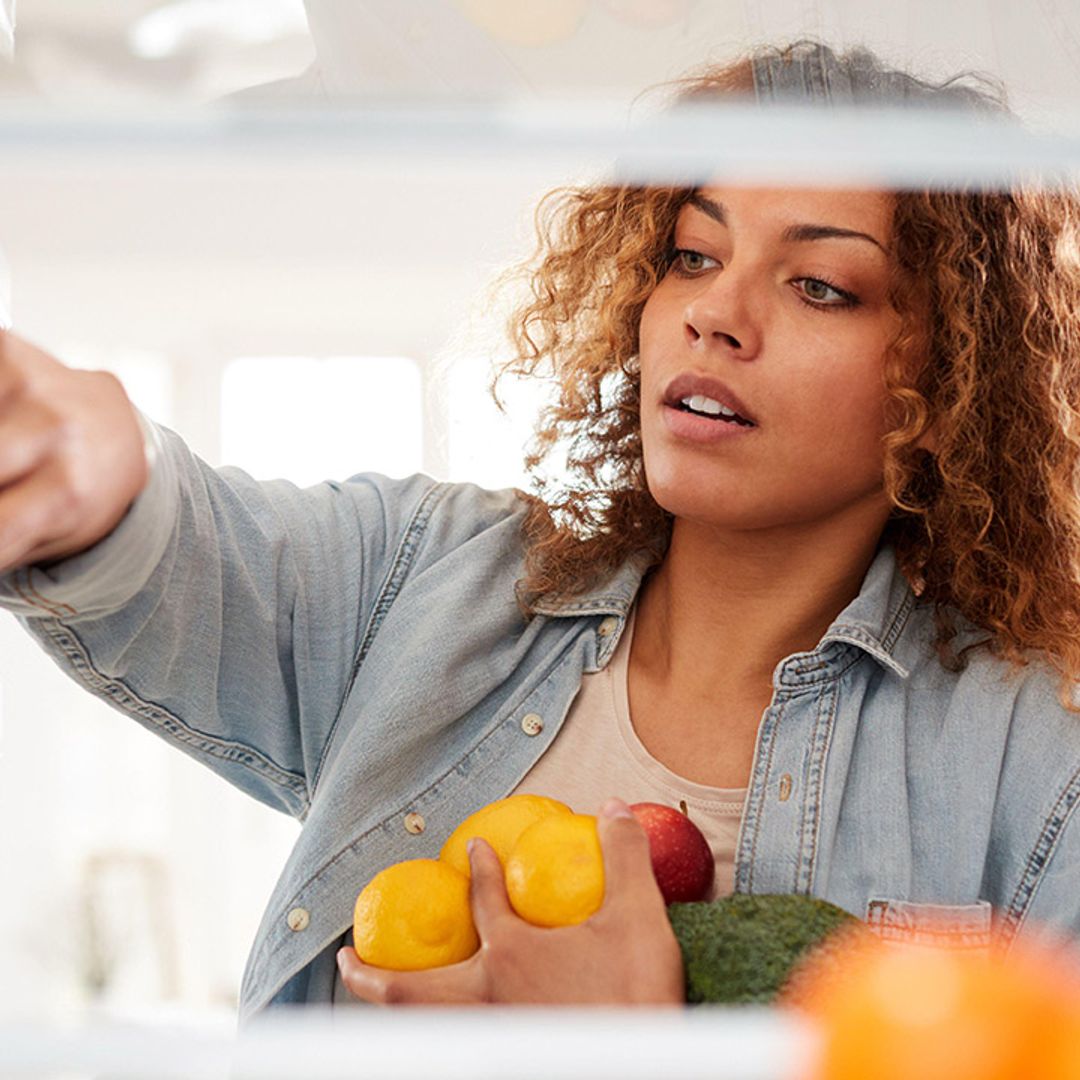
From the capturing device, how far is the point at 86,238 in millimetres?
2568

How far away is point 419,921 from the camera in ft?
2.40

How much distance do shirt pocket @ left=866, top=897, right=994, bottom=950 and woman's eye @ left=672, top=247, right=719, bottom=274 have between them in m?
0.42

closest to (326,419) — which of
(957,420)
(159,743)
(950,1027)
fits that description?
(159,743)

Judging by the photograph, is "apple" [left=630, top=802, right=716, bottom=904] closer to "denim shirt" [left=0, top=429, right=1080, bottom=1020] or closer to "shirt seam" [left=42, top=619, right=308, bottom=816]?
"denim shirt" [left=0, top=429, right=1080, bottom=1020]

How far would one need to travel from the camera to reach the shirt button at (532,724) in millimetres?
959

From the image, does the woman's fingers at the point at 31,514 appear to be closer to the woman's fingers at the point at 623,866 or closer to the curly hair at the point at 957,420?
the woman's fingers at the point at 623,866

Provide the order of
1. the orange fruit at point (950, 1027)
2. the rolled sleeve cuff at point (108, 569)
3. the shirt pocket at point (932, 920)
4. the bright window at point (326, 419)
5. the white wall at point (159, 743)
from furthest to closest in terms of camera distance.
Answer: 1. the bright window at point (326, 419)
2. the white wall at point (159, 743)
3. the shirt pocket at point (932, 920)
4. the rolled sleeve cuff at point (108, 569)
5. the orange fruit at point (950, 1027)

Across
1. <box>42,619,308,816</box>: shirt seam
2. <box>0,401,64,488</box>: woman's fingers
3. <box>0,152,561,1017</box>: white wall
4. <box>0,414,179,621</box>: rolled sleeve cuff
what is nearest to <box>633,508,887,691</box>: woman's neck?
<box>42,619,308,816</box>: shirt seam

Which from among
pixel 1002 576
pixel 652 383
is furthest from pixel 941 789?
pixel 652 383

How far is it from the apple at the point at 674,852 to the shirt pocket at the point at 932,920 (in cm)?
11

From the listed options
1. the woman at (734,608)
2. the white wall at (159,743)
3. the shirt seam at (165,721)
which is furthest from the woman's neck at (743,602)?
the white wall at (159,743)

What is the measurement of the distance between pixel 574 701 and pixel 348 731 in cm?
16

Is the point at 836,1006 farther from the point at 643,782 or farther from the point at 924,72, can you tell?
the point at 643,782

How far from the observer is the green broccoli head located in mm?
655
